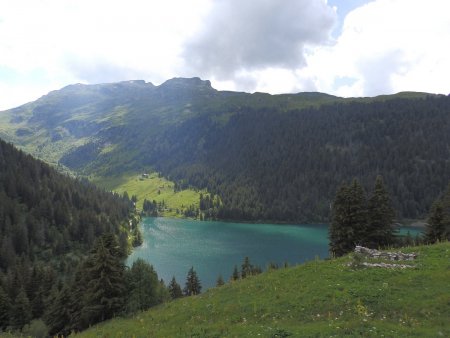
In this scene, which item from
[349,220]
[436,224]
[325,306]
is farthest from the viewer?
[436,224]

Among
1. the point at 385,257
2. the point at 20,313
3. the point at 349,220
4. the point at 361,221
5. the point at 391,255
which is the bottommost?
the point at 20,313

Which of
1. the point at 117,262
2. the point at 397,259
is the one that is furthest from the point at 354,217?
the point at 117,262

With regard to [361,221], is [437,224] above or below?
below

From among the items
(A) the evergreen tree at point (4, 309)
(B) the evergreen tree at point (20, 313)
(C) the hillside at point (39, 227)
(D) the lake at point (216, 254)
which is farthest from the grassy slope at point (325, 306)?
(D) the lake at point (216, 254)

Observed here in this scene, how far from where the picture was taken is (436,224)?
59.8 m

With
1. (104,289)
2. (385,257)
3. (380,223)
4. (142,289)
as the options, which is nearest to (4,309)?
(104,289)

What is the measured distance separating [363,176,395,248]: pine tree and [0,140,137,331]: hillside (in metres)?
58.6

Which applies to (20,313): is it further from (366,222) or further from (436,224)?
(436,224)

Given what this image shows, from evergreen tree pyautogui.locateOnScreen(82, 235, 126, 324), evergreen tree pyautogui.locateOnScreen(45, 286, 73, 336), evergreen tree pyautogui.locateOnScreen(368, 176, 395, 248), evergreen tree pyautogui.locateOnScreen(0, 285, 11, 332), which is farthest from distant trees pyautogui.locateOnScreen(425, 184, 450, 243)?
evergreen tree pyautogui.locateOnScreen(0, 285, 11, 332)

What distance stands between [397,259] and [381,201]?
28396mm

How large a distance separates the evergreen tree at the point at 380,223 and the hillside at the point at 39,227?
58620 mm

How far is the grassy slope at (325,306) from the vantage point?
20281mm

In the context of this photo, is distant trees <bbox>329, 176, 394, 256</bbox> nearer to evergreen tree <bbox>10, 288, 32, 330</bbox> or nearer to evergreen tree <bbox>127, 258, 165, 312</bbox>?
evergreen tree <bbox>127, 258, 165, 312</bbox>

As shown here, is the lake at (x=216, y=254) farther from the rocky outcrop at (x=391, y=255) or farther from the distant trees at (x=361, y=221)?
the rocky outcrop at (x=391, y=255)
